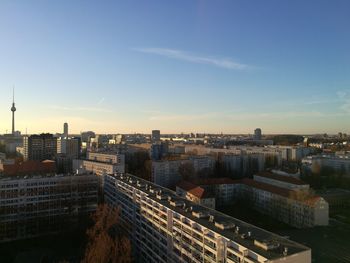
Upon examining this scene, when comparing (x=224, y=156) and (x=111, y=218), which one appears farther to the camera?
(x=224, y=156)

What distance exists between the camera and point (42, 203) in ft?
39.5

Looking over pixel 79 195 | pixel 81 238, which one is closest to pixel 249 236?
pixel 81 238

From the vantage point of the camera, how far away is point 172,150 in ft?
120

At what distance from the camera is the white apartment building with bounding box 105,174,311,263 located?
17.3 ft

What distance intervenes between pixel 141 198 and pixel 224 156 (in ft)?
53.6

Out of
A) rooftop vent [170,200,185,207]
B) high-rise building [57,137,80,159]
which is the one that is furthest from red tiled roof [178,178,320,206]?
high-rise building [57,137,80,159]

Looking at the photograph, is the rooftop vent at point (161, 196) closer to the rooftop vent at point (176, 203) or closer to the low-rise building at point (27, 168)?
the rooftop vent at point (176, 203)

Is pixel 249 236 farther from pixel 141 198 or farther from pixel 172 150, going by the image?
pixel 172 150

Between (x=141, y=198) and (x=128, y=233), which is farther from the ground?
(x=141, y=198)

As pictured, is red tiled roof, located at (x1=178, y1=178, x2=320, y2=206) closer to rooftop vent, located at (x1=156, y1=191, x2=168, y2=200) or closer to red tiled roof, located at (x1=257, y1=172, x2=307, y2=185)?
red tiled roof, located at (x1=257, y1=172, x2=307, y2=185)

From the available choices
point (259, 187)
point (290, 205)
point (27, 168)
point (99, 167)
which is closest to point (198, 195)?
point (259, 187)

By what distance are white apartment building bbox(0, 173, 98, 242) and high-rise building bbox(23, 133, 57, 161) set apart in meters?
17.1

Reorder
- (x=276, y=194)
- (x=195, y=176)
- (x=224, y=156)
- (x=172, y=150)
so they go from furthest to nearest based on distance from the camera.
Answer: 1. (x=172, y=150)
2. (x=224, y=156)
3. (x=195, y=176)
4. (x=276, y=194)

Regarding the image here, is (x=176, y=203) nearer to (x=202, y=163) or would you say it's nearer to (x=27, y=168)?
(x=27, y=168)
